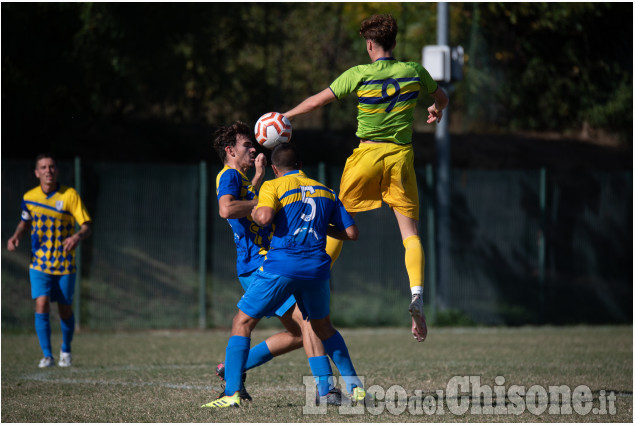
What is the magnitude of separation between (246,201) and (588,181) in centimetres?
1184

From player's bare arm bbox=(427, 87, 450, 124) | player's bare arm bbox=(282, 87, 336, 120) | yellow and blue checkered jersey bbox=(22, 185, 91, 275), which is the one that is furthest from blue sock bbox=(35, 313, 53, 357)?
player's bare arm bbox=(427, 87, 450, 124)

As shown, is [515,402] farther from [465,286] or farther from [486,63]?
[486,63]

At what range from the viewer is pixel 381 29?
6805 mm

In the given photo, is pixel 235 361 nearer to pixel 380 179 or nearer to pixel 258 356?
pixel 258 356

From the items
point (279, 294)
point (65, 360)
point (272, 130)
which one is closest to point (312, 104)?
point (272, 130)

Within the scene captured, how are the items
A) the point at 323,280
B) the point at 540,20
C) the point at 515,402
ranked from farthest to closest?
the point at 540,20 → the point at 515,402 → the point at 323,280

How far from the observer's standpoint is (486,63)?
24.5 meters

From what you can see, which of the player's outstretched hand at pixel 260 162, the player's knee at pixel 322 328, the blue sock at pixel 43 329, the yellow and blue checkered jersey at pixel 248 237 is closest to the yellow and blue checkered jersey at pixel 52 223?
the blue sock at pixel 43 329

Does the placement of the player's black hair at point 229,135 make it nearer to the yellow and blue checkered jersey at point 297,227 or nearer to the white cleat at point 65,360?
the yellow and blue checkered jersey at point 297,227

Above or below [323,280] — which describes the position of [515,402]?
below

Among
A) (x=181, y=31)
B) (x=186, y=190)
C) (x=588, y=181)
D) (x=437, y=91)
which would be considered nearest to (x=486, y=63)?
(x=588, y=181)

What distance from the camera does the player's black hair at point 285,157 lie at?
20.7ft

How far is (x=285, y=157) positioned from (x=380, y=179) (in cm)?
109

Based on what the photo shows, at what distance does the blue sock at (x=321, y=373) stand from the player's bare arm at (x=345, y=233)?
0.95 meters
